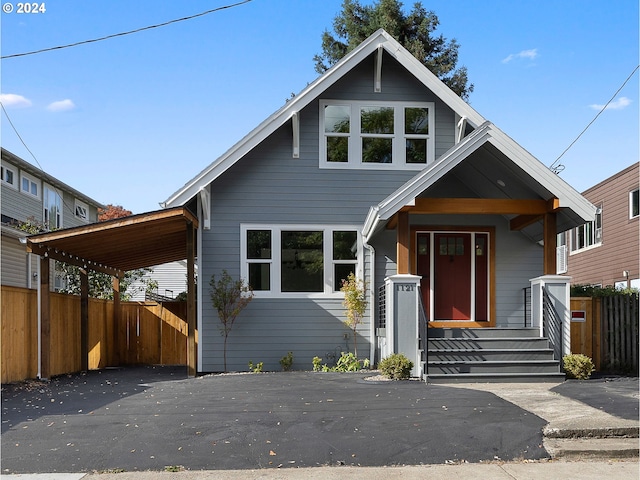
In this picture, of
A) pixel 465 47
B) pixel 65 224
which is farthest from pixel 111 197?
pixel 465 47

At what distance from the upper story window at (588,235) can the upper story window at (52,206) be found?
20245 millimetres

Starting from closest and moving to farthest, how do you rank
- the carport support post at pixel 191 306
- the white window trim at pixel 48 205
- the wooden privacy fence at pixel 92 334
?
the wooden privacy fence at pixel 92 334, the carport support post at pixel 191 306, the white window trim at pixel 48 205

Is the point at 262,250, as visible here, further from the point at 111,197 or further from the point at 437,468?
the point at 111,197

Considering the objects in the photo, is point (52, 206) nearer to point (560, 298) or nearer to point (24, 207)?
point (24, 207)

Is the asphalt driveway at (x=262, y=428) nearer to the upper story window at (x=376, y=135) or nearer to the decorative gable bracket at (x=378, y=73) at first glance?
the upper story window at (x=376, y=135)

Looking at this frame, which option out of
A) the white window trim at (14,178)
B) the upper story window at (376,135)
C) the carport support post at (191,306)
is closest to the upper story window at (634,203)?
the upper story window at (376,135)

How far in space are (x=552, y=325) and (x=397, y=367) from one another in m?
2.95

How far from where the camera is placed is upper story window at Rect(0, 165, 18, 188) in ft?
71.1

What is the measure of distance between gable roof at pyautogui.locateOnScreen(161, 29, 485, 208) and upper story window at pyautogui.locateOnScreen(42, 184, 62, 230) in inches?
557

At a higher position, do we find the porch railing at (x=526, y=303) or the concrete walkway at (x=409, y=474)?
the porch railing at (x=526, y=303)

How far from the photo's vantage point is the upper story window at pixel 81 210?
29.7 meters

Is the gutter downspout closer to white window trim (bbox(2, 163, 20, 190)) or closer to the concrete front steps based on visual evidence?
the concrete front steps

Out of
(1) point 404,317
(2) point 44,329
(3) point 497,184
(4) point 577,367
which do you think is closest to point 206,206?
(2) point 44,329

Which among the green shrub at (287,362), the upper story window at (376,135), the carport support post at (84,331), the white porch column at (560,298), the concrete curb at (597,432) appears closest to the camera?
the concrete curb at (597,432)
